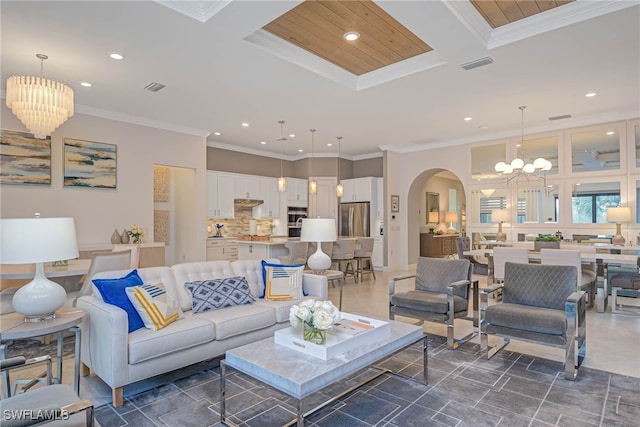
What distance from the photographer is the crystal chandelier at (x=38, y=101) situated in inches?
144

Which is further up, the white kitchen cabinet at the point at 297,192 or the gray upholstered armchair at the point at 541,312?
the white kitchen cabinet at the point at 297,192

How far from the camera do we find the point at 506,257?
515 cm

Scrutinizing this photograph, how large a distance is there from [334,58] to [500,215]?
15.3 ft

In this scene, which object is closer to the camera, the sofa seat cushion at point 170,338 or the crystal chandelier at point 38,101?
the sofa seat cushion at point 170,338

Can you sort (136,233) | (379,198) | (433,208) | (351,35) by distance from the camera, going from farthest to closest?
(433,208) → (379,198) → (136,233) → (351,35)

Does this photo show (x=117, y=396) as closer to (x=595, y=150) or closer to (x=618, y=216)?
(x=618, y=216)

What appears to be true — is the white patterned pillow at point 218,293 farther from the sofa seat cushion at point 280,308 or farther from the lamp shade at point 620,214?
the lamp shade at point 620,214

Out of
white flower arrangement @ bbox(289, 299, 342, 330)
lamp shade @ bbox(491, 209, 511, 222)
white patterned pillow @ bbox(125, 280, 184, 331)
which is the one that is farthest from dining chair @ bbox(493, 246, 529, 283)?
white patterned pillow @ bbox(125, 280, 184, 331)

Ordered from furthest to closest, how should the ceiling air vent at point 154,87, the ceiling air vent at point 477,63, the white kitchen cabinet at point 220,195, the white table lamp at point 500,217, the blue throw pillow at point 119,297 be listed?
the white kitchen cabinet at point 220,195
the white table lamp at point 500,217
the ceiling air vent at point 154,87
the ceiling air vent at point 477,63
the blue throw pillow at point 119,297

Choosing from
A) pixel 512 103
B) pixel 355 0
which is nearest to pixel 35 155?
pixel 355 0

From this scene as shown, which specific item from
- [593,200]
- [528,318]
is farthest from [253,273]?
[593,200]

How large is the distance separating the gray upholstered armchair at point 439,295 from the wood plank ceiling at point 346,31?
95.7 inches

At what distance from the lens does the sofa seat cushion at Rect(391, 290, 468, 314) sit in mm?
3588

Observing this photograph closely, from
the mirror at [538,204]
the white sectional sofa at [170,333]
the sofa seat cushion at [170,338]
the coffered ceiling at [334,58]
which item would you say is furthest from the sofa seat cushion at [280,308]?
the mirror at [538,204]
